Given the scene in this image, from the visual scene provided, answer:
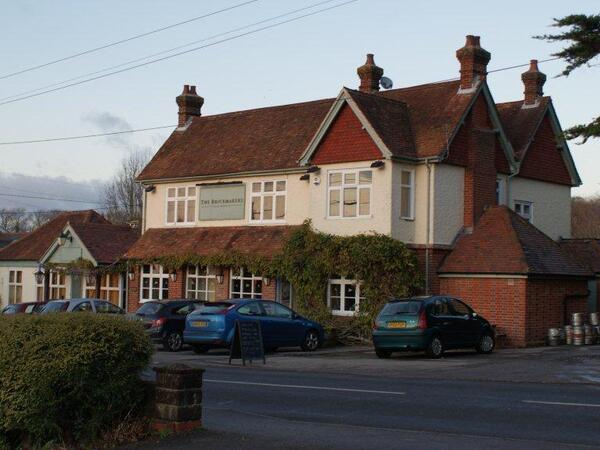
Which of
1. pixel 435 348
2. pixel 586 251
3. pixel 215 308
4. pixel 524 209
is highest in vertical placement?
pixel 524 209

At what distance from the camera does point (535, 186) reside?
35.2 m

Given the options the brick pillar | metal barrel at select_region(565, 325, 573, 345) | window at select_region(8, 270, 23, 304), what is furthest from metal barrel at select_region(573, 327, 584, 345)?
window at select_region(8, 270, 23, 304)

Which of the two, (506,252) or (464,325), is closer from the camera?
(464,325)

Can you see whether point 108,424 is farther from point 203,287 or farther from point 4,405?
point 203,287

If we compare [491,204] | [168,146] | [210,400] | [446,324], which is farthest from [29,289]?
[210,400]

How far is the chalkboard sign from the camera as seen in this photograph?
2250 centimetres

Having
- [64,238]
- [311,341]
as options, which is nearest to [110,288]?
[64,238]

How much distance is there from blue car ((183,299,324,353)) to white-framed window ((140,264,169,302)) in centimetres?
1053

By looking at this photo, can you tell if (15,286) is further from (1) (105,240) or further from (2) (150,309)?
(2) (150,309)

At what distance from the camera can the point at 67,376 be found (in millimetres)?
9969

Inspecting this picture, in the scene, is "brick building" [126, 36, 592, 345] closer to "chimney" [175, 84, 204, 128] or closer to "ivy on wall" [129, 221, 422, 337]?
"ivy on wall" [129, 221, 422, 337]

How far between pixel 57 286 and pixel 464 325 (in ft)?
81.4

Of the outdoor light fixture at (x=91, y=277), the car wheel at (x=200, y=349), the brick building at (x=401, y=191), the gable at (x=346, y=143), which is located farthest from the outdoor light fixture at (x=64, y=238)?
the car wheel at (x=200, y=349)

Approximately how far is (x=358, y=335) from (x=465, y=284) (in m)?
3.79
